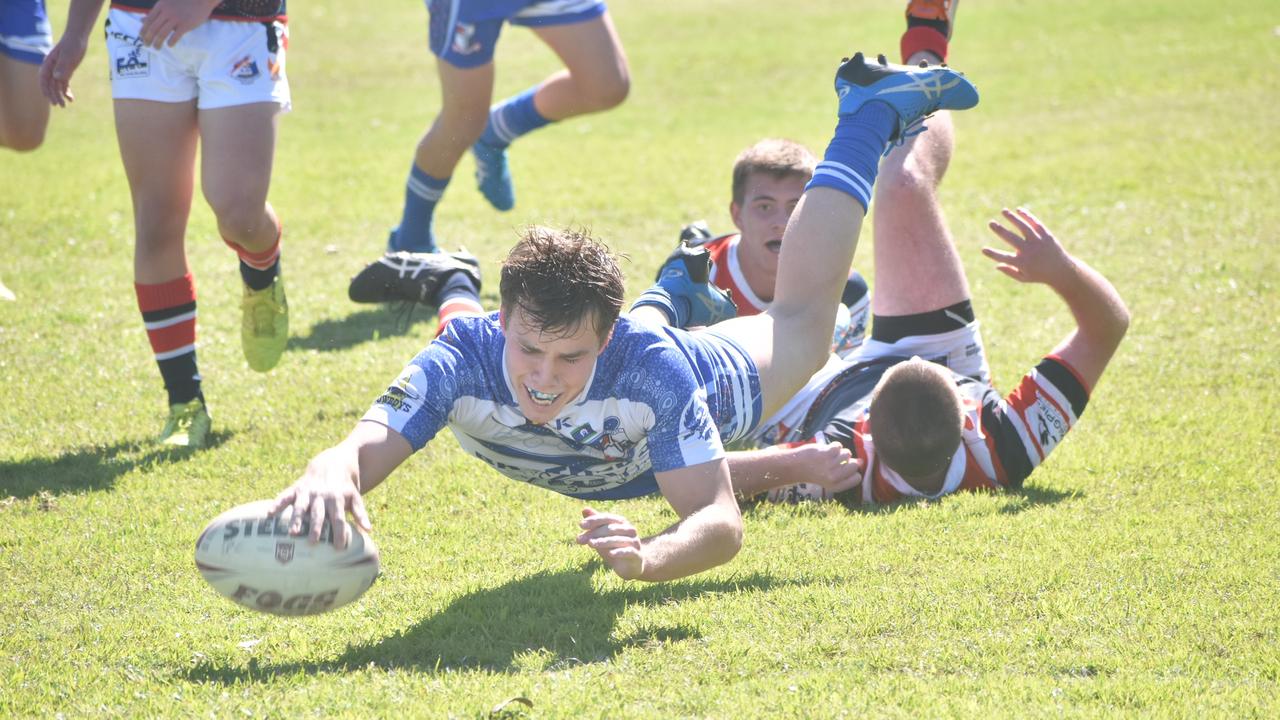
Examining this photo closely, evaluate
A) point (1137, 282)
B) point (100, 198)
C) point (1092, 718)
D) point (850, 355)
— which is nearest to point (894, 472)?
point (850, 355)

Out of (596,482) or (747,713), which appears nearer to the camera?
(747,713)

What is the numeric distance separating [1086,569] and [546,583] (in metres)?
1.71

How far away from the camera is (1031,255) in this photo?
5.06 meters

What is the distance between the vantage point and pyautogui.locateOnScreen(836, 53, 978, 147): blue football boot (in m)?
4.84

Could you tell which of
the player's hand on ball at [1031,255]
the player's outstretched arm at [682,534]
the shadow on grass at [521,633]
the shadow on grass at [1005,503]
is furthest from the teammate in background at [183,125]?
the player's hand on ball at [1031,255]

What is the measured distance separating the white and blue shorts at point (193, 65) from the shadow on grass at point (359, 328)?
1.69 m

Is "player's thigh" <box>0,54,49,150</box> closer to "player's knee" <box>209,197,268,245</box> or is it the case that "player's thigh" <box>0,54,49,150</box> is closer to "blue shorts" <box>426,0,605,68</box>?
"player's knee" <box>209,197,268,245</box>

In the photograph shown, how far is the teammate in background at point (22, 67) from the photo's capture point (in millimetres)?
6594

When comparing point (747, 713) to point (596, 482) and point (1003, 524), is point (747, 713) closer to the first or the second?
point (596, 482)

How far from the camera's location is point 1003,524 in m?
4.56

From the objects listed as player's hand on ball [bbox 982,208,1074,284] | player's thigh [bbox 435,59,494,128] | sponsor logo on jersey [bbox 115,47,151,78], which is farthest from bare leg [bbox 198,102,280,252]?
player's hand on ball [bbox 982,208,1074,284]

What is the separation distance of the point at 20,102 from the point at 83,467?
8.23ft

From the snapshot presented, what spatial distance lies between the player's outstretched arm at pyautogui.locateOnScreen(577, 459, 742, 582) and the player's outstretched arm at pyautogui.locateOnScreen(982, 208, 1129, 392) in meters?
1.87

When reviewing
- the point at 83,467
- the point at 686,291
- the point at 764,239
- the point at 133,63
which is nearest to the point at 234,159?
the point at 133,63
